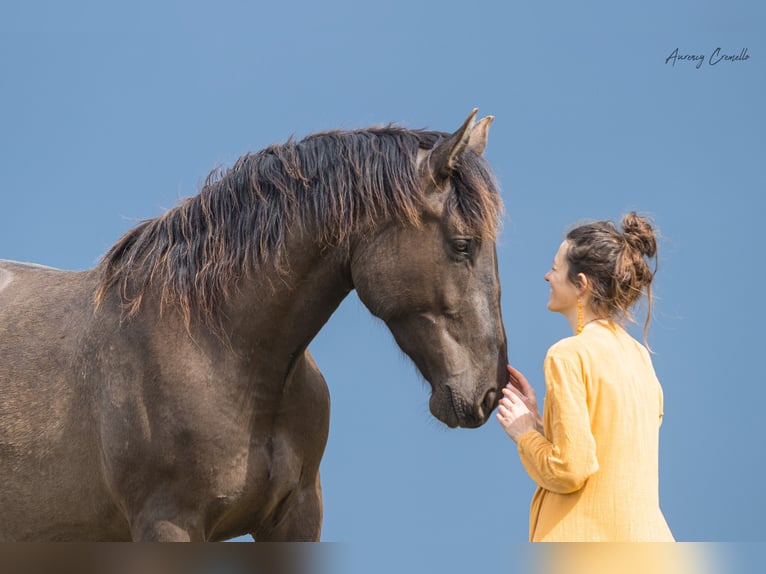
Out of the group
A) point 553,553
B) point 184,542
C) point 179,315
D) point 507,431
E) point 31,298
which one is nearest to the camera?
point 553,553

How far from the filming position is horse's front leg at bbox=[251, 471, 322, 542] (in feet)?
9.61

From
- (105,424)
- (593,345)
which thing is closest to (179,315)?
(105,424)

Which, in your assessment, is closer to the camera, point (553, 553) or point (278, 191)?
point (553, 553)

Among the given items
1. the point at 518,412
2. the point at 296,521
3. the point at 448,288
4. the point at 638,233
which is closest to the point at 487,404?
the point at 518,412

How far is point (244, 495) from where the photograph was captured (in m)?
2.74

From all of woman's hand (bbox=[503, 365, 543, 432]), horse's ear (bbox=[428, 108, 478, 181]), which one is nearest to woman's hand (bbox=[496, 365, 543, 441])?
woman's hand (bbox=[503, 365, 543, 432])

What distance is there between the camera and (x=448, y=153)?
2.67m

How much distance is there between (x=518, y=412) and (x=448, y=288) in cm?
37

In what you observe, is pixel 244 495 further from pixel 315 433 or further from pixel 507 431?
pixel 507 431

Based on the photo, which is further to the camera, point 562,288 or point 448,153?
point 448,153

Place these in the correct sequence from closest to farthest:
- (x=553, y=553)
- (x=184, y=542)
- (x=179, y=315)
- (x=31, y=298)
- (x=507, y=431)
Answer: (x=553, y=553), (x=507, y=431), (x=184, y=542), (x=179, y=315), (x=31, y=298)

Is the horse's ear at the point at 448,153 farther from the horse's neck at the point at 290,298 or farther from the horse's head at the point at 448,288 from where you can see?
the horse's neck at the point at 290,298

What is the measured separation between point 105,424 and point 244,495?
43cm

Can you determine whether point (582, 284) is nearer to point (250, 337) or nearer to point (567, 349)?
point (567, 349)
